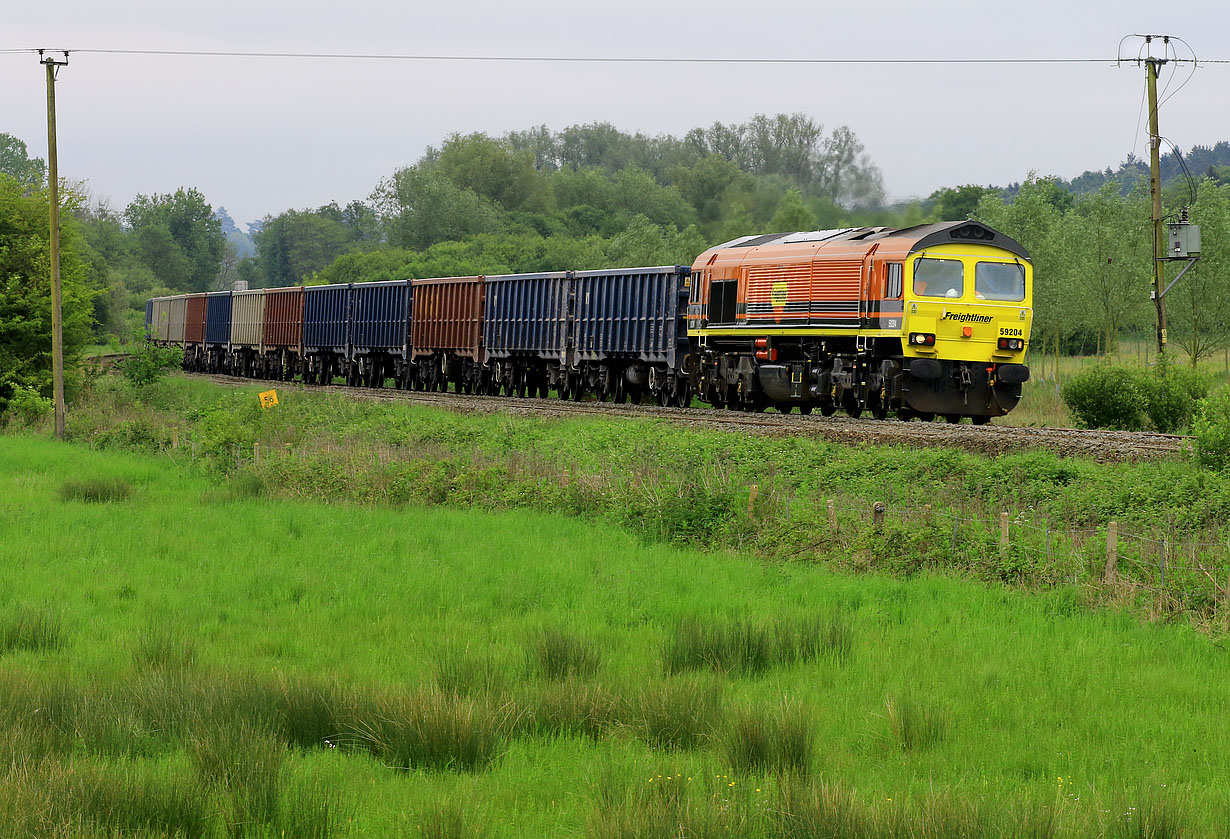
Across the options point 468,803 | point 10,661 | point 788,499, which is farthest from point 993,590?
point 10,661

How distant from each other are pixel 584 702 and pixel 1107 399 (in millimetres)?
20313

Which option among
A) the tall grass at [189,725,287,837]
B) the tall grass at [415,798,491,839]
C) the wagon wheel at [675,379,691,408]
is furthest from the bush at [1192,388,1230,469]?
the wagon wheel at [675,379,691,408]

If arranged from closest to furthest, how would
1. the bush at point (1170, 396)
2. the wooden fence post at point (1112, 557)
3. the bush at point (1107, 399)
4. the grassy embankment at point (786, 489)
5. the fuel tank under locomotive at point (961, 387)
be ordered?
the wooden fence post at point (1112, 557)
the grassy embankment at point (786, 489)
the fuel tank under locomotive at point (961, 387)
the bush at point (1170, 396)
the bush at point (1107, 399)

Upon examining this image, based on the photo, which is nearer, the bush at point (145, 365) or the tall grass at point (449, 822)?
the tall grass at point (449, 822)

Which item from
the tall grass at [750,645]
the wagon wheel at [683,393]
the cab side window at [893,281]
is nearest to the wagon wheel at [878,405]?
the cab side window at [893,281]

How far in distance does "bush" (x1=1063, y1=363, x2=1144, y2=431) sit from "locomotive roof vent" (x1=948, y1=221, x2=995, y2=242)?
12.1ft

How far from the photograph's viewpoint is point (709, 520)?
15680mm

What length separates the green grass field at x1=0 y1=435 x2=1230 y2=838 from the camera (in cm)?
626

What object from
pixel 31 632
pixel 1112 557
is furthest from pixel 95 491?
pixel 1112 557

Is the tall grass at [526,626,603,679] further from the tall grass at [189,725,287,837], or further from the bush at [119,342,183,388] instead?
the bush at [119,342,183,388]

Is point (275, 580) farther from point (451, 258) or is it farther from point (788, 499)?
point (451, 258)

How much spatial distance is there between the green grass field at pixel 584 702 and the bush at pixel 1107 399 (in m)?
14.2

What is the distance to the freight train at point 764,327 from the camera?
24.6 metres

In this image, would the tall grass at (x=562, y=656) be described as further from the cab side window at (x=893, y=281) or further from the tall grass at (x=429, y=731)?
the cab side window at (x=893, y=281)
